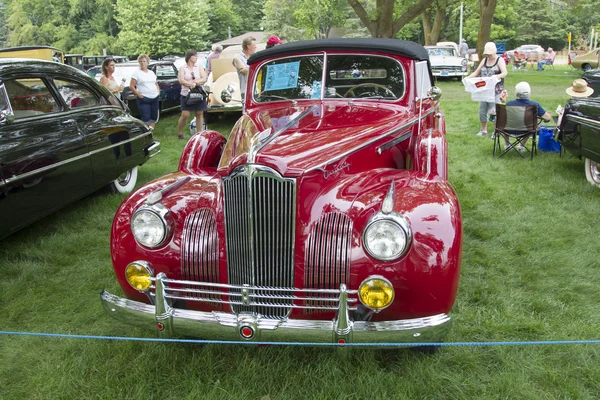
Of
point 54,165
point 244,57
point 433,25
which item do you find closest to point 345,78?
point 54,165

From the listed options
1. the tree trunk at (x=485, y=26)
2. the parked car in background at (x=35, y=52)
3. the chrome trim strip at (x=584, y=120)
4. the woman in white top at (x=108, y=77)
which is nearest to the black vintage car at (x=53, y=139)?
the woman in white top at (x=108, y=77)

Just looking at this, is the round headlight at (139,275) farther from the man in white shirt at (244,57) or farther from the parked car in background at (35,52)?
the parked car in background at (35,52)

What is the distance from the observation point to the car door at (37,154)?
418 cm

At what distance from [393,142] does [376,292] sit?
1506 millimetres

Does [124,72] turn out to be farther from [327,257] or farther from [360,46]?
[327,257]

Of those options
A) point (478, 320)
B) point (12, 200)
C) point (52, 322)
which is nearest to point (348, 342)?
point (478, 320)

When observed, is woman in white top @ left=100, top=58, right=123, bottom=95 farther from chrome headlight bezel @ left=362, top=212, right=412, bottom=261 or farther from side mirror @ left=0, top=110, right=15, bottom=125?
chrome headlight bezel @ left=362, top=212, right=412, bottom=261

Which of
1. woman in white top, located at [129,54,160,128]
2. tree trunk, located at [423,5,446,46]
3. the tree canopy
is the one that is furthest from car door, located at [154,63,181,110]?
the tree canopy

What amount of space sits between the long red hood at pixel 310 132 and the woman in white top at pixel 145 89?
220 inches

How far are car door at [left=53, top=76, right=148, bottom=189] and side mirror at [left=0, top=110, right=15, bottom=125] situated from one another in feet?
2.76

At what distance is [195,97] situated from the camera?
8.89 m

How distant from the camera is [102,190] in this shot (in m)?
6.47

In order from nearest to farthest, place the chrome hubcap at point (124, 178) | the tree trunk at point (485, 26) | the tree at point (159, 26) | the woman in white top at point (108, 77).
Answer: the chrome hubcap at point (124, 178) → the woman in white top at point (108, 77) → the tree trunk at point (485, 26) → the tree at point (159, 26)

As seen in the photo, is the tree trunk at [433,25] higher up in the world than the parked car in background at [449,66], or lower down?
higher up
